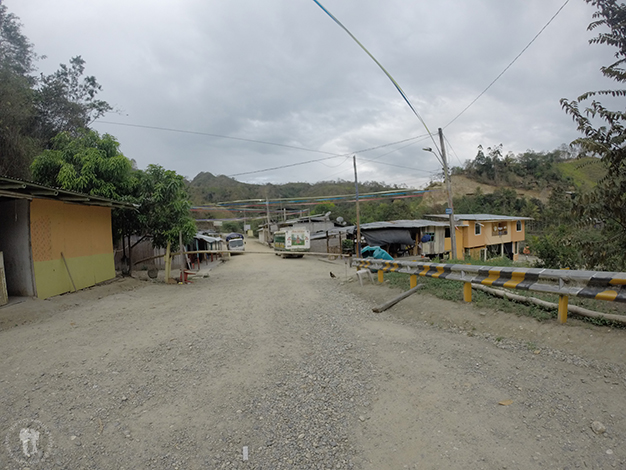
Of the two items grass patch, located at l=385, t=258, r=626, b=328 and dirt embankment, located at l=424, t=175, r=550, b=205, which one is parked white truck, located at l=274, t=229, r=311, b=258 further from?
dirt embankment, located at l=424, t=175, r=550, b=205

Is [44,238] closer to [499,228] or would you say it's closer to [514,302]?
[514,302]

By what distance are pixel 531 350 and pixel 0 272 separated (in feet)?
34.6

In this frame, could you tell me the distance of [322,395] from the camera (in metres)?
3.68

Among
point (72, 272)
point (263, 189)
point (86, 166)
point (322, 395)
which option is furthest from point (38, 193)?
point (263, 189)

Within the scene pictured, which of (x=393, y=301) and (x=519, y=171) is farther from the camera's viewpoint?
(x=519, y=171)

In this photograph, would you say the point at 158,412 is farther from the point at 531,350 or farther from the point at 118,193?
the point at 118,193

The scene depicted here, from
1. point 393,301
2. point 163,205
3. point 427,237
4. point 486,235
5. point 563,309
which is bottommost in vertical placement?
point 393,301

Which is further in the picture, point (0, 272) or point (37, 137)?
point (37, 137)

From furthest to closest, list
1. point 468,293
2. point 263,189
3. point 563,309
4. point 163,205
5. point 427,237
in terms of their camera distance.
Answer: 1. point 263,189
2. point 427,237
3. point 163,205
4. point 468,293
5. point 563,309

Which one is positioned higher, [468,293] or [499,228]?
[499,228]

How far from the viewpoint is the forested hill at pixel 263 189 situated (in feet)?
222

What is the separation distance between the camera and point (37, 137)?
1812 centimetres

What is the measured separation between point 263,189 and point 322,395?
80965mm

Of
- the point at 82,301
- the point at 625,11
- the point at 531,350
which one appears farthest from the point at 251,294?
the point at 625,11
